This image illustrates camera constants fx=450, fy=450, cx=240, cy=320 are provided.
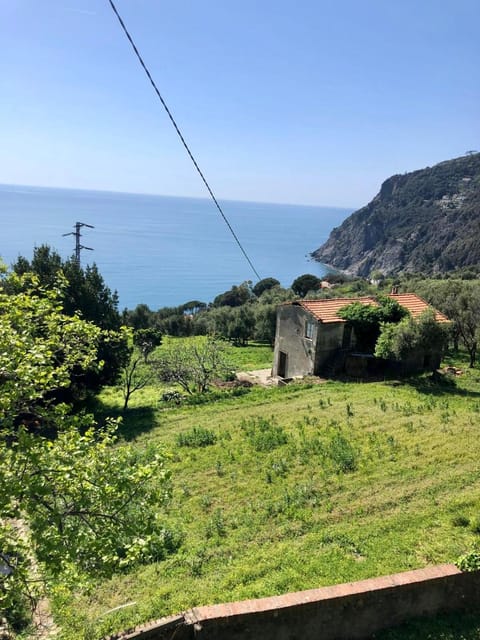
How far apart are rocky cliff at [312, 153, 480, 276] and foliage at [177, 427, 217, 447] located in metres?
110

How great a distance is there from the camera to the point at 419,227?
146000 mm

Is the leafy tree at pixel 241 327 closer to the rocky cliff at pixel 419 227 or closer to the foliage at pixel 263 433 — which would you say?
the foliage at pixel 263 433

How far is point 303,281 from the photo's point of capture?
78.8 meters

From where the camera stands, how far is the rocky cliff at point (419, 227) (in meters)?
124

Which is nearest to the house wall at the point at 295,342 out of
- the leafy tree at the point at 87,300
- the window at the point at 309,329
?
the window at the point at 309,329

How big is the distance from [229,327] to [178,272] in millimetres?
86131

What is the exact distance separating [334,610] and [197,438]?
9370 millimetres

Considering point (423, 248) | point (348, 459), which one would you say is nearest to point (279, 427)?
point (348, 459)

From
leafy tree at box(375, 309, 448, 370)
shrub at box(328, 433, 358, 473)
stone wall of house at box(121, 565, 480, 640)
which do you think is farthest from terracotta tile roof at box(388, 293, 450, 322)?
stone wall of house at box(121, 565, 480, 640)

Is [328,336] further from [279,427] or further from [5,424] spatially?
[5,424]

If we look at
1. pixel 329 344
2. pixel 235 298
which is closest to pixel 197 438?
pixel 329 344

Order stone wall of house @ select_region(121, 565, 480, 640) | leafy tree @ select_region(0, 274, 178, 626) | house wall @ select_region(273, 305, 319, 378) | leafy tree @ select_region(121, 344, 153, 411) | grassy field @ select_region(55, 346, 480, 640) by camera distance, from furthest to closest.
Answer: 1. house wall @ select_region(273, 305, 319, 378)
2. leafy tree @ select_region(121, 344, 153, 411)
3. grassy field @ select_region(55, 346, 480, 640)
4. stone wall of house @ select_region(121, 565, 480, 640)
5. leafy tree @ select_region(0, 274, 178, 626)

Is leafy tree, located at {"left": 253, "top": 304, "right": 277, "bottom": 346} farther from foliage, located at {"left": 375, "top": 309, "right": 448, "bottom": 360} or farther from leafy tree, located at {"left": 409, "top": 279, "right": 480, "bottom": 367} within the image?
foliage, located at {"left": 375, "top": 309, "right": 448, "bottom": 360}

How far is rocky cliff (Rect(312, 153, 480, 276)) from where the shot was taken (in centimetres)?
12381
